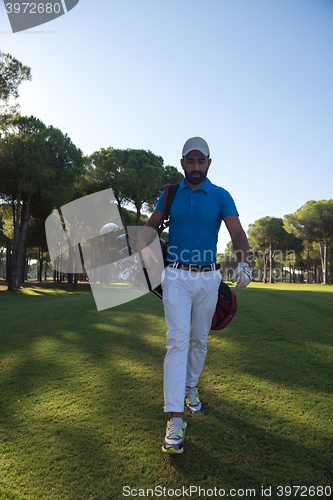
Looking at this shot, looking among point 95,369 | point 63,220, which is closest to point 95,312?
point 95,369

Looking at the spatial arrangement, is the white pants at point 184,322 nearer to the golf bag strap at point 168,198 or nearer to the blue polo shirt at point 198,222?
the blue polo shirt at point 198,222

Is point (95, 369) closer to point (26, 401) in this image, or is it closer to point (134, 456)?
point (26, 401)

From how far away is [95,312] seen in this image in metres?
8.48

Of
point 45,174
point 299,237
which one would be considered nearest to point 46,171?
point 45,174

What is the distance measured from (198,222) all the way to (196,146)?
2.81 feet

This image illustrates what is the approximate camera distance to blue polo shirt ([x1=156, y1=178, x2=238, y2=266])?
116 inches

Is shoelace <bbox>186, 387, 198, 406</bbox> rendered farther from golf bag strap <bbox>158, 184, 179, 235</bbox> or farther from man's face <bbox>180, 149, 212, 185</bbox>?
man's face <bbox>180, 149, 212, 185</bbox>

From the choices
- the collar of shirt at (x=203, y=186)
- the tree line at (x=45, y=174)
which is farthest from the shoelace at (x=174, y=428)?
the tree line at (x=45, y=174)

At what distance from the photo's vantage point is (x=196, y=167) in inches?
123

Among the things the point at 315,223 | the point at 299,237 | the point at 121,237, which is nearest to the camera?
the point at 121,237

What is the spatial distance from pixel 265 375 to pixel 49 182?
73.9ft

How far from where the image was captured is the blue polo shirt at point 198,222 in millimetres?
2957

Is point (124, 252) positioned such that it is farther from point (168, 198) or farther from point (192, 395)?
point (192, 395)

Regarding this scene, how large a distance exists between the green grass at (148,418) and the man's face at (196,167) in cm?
243
